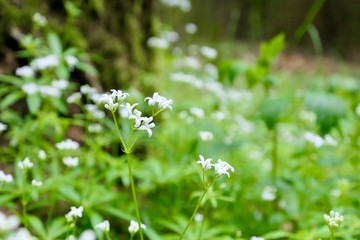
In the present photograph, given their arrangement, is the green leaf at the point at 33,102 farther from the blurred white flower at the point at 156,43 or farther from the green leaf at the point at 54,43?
the blurred white flower at the point at 156,43

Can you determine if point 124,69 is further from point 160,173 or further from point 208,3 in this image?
point 208,3

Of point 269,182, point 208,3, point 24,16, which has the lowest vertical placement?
point 269,182

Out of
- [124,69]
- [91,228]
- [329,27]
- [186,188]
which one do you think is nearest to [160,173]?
[186,188]

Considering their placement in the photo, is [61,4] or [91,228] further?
[61,4]

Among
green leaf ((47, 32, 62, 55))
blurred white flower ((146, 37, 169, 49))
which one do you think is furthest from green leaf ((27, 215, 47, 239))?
blurred white flower ((146, 37, 169, 49))

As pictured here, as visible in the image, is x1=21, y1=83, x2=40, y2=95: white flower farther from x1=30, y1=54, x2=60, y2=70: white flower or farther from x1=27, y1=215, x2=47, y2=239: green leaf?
x1=27, y1=215, x2=47, y2=239: green leaf

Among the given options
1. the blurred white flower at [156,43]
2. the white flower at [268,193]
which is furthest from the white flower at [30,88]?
the white flower at [268,193]
